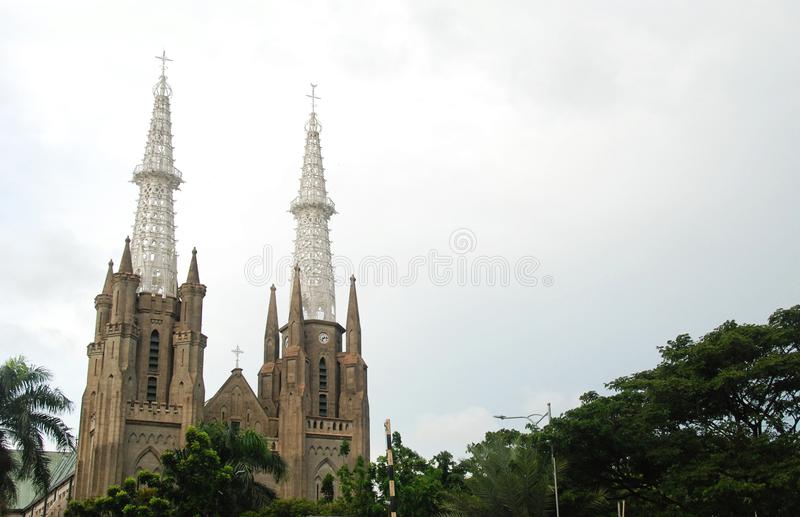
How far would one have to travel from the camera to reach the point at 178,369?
56.6 m

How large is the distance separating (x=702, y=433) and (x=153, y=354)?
33.6m

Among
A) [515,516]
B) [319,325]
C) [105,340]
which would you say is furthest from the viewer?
[319,325]

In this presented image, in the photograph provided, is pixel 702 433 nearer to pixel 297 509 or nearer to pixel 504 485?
pixel 504 485

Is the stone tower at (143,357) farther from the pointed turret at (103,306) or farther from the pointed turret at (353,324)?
the pointed turret at (353,324)

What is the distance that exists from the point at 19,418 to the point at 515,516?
→ 18.3 metres

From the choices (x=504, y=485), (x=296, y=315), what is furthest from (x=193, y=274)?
(x=504, y=485)

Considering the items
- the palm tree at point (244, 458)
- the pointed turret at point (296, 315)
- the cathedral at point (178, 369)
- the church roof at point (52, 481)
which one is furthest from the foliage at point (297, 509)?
the church roof at point (52, 481)

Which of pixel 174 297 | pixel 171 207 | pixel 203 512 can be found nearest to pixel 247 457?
pixel 203 512

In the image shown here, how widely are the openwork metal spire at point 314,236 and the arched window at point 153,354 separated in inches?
437

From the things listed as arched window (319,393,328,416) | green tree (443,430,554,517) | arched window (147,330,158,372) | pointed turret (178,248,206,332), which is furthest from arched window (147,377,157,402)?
green tree (443,430,554,517)

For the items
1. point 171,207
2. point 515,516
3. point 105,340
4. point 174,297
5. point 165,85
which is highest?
point 165,85

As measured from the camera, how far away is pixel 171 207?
6400 centimetres

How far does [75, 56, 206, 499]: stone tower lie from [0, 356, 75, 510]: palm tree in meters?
15.7

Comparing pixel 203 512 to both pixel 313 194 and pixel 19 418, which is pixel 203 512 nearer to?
pixel 19 418
